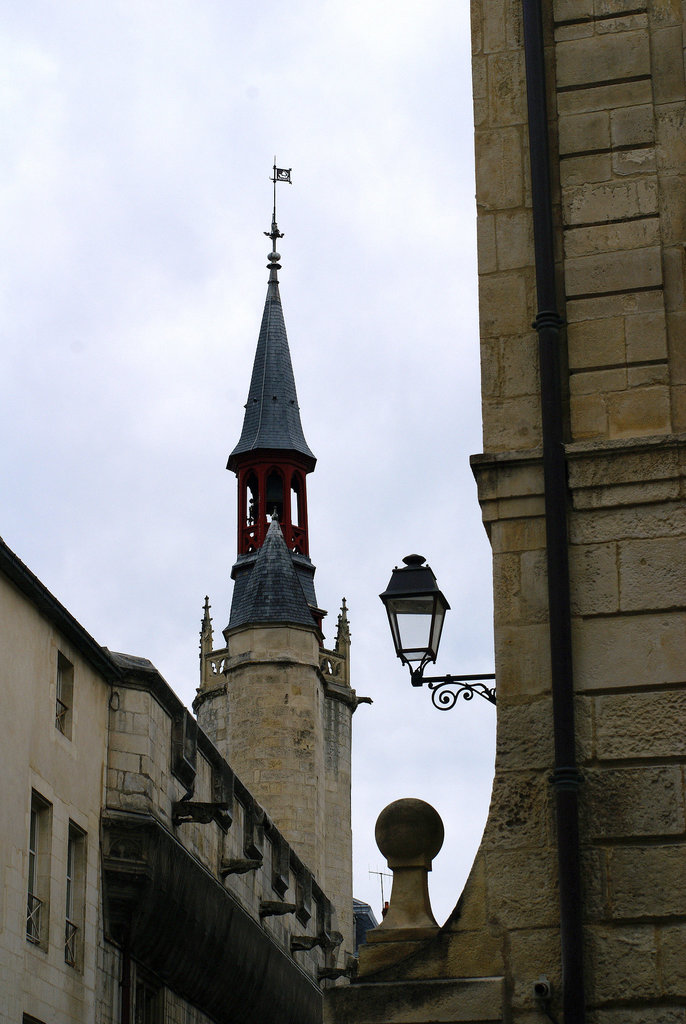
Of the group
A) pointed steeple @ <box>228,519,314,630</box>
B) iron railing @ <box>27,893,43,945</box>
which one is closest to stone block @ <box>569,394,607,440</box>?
iron railing @ <box>27,893,43,945</box>

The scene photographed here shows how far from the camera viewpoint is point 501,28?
9.00 m

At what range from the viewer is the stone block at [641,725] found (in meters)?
7.32

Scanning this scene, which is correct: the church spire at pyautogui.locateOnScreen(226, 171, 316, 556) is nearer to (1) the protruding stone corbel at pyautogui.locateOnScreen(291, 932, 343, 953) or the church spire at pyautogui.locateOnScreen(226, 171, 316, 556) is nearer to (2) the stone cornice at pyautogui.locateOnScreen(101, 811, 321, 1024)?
(1) the protruding stone corbel at pyautogui.locateOnScreen(291, 932, 343, 953)

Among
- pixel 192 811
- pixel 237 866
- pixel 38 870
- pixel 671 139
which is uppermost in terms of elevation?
pixel 671 139

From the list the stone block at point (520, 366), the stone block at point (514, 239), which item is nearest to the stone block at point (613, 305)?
the stone block at point (520, 366)

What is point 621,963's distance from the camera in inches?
278

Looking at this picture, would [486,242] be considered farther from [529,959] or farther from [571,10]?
[529,959]

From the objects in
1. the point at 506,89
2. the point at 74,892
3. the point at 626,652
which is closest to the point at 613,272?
the point at 506,89

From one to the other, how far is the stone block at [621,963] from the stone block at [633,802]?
16.3 inches

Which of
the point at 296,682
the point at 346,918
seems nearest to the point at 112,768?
the point at 296,682

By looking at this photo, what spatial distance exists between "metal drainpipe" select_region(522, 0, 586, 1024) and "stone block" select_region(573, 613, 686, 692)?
9cm

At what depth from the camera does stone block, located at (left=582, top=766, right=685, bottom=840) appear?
7.22 metres

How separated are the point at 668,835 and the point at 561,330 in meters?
2.52

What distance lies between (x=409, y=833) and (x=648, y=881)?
1.40 metres
